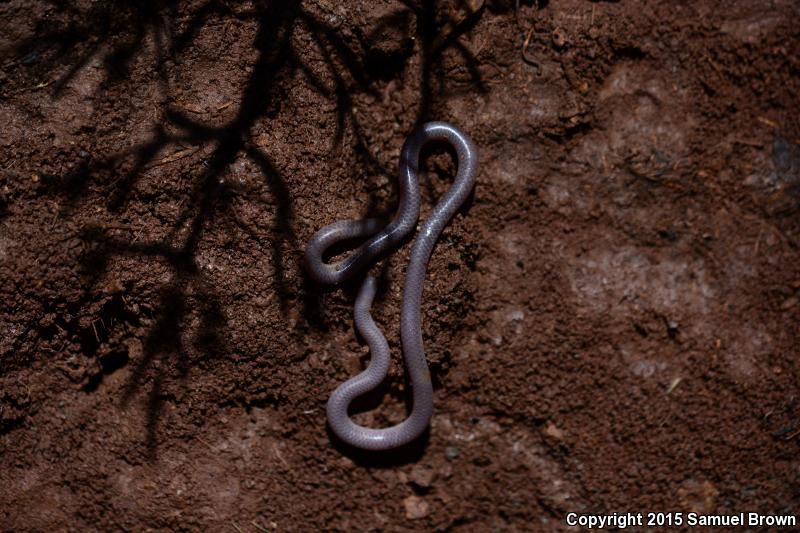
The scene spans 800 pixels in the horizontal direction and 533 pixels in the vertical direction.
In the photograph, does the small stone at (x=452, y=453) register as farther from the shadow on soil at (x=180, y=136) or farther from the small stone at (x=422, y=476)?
the shadow on soil at (x=180, y=136)

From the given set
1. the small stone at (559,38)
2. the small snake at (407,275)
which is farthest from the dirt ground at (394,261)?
the small snake at (407,275)

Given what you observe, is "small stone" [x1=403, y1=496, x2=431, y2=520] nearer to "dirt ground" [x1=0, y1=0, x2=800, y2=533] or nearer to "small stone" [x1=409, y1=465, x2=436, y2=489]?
"dirt ground" [x1=0, y1=0, x2=800, y2=533]

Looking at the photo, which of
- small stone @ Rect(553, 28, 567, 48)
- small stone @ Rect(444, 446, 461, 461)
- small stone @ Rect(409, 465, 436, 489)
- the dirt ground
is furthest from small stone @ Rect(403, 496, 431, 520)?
small stone @ Rect(553, 28, 567, 48)

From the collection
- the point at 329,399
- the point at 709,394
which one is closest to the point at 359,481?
the point at 329,399

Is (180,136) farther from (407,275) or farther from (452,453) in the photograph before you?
(452,453)

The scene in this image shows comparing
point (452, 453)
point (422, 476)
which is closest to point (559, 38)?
point (452, 453)
